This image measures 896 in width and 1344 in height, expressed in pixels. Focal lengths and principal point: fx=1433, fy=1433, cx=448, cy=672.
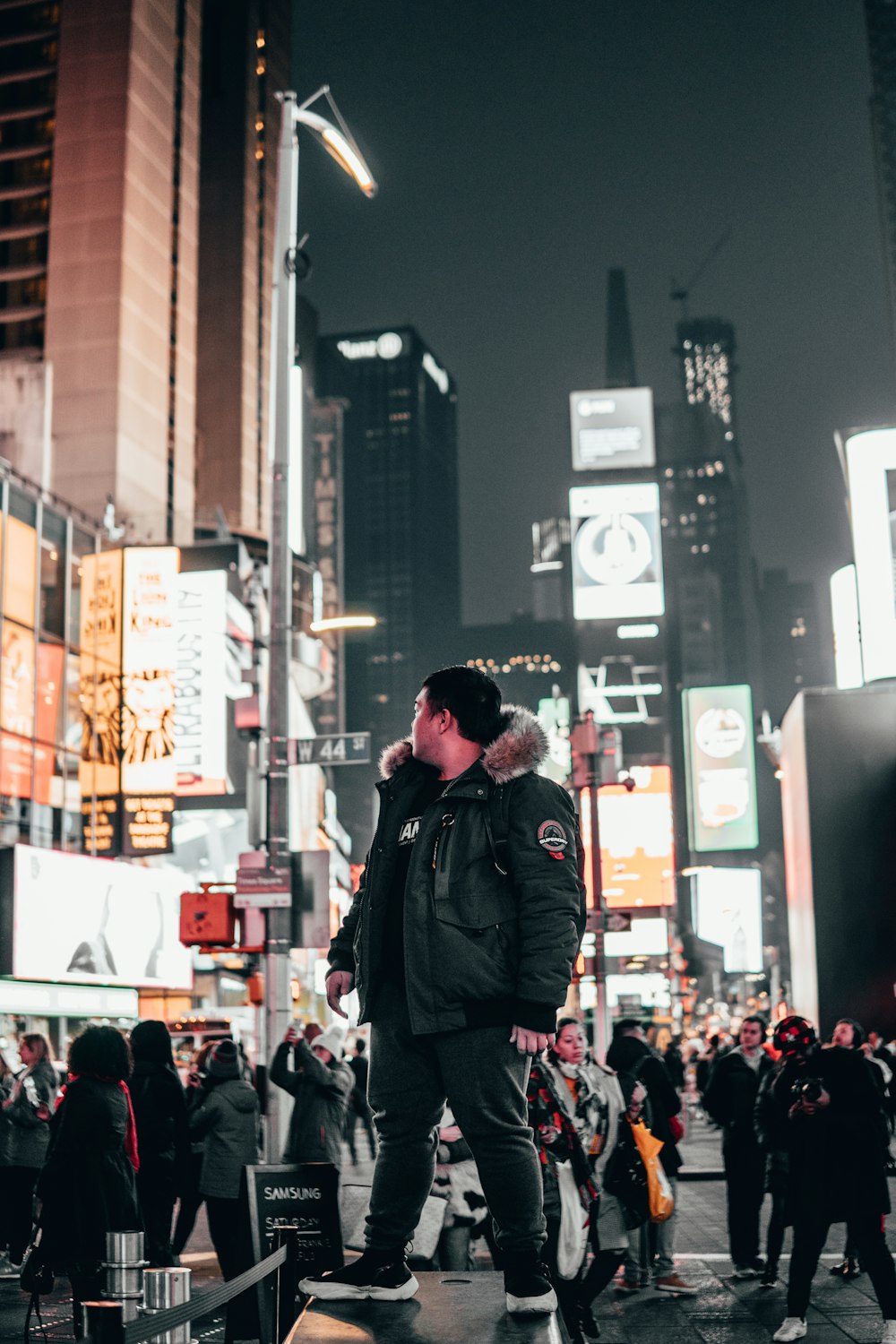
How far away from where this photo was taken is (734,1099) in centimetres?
1212

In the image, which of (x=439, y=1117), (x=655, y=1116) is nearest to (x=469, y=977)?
(x=439, y=1117)

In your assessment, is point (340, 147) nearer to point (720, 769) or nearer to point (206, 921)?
point (206, 921)

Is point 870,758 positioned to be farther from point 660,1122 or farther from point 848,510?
point 660,1122

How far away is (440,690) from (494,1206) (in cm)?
165

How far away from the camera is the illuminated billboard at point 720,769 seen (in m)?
48.5

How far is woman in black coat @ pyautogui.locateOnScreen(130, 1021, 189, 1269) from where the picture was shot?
10.3 meters

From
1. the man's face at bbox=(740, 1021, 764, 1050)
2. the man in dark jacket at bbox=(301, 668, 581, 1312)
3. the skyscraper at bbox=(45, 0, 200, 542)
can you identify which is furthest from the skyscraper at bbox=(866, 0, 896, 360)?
the man in dark jacket at bbox=(301, 668, 581, 1312)

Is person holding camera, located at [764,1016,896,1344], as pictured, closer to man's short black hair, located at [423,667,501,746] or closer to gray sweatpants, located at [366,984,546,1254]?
gray sweatpants, located at [366,984,546,1254]

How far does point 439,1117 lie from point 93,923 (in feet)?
103

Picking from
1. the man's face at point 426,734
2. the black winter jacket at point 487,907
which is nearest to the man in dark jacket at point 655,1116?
the man's face at point 426,734

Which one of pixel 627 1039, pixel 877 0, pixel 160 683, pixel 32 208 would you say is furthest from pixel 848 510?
pixel 877 0

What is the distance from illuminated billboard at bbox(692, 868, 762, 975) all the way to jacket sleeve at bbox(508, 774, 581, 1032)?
4420cm

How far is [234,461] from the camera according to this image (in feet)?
290

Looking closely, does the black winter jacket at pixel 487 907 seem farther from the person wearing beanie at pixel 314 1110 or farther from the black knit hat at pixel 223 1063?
the person wearing beanie at pixel 314 1110
